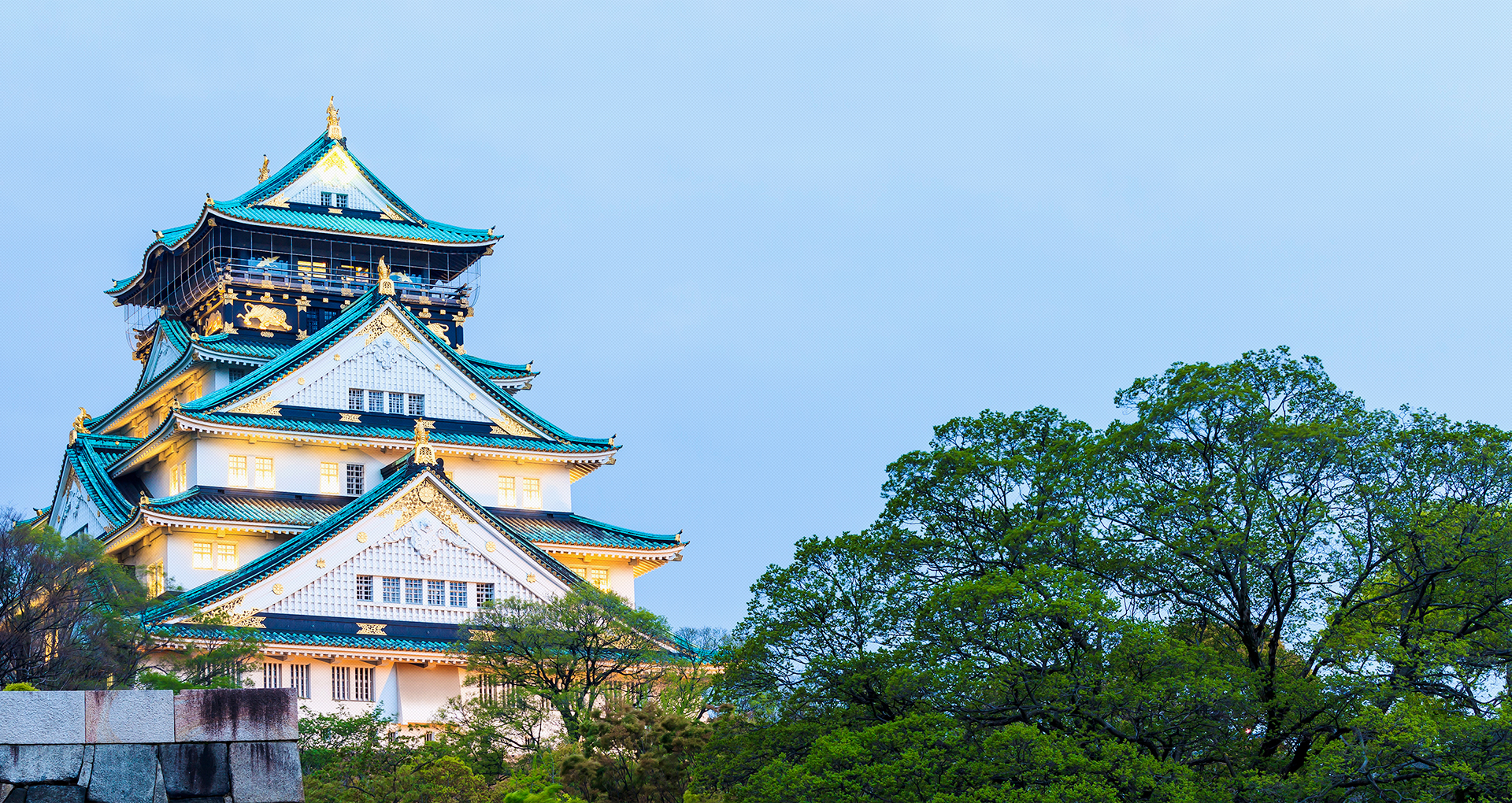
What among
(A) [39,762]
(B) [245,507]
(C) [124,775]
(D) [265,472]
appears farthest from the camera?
(D) [265,472]

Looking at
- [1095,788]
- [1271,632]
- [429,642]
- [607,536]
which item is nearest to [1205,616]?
[1271,632]

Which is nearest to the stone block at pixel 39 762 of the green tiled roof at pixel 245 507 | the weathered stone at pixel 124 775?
the weathered stone at pixel 124 775

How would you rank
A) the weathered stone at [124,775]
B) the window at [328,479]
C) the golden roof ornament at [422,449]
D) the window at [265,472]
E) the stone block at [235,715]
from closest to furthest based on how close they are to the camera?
the weathered stone at [124,775] → the stone block at [235,715] → the golden roof ornament at [422,449] → the window at [265,472] → the window at [328,479]

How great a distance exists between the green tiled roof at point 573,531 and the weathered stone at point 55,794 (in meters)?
36.8

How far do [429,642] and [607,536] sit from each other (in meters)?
8.74

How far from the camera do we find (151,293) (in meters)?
65.9

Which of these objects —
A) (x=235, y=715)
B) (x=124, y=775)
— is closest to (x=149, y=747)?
(x=124, y=775)

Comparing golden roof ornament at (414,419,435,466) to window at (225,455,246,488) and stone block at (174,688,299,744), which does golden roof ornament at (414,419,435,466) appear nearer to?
window at (225,455,246,488)

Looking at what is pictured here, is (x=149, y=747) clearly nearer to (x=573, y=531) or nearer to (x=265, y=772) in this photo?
(x=265, y=772)

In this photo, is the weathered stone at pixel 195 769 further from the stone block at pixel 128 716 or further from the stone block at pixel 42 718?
the stone block at pixel 42 718

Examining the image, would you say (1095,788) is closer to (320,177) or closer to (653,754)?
(653,754)

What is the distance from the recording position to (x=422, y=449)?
51.3m

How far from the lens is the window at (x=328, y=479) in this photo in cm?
5450

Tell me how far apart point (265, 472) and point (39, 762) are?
36742 mm
